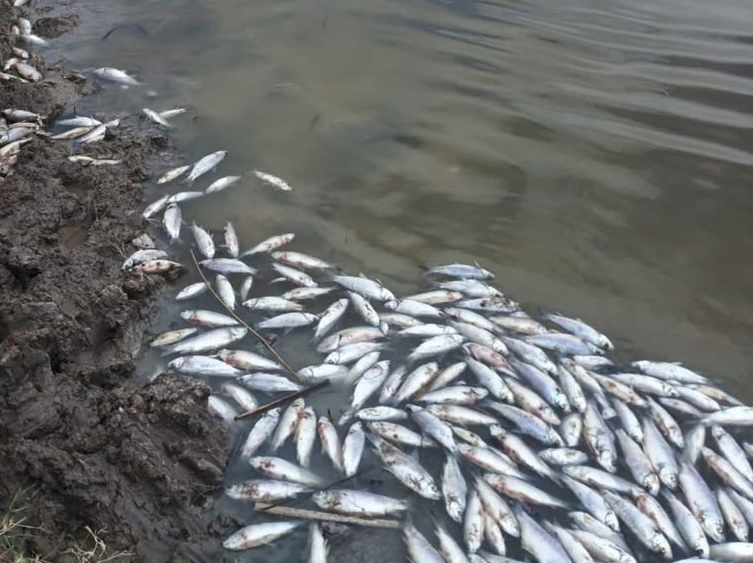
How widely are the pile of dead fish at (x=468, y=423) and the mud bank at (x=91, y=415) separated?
30 cm

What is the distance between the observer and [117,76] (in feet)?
28.9

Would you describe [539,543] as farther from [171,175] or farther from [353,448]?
[171,175]

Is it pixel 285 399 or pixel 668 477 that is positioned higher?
pixel 668 477

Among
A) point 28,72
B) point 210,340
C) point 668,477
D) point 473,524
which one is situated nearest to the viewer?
point 473,524

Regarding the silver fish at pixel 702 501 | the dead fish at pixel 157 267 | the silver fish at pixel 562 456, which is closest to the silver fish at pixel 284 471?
the silver fish at pixel 562 456

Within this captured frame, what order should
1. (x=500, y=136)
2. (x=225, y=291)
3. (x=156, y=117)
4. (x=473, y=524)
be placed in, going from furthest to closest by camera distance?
(x=156, y=117) → (x=500, y=136) → (x=225, y=291) → (x=473, y=524)

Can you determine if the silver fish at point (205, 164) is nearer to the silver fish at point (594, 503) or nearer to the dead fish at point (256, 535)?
the dead fish at point (256, 535)

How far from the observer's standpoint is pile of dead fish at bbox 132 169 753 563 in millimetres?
4648

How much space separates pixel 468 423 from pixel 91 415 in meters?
2.35

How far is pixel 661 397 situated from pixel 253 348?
9.44 feet

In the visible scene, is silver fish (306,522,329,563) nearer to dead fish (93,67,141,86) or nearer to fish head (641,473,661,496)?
fish head (641,473,661,496)

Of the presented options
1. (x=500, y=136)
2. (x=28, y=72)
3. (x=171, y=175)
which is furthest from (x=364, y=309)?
(x=28, y=72)

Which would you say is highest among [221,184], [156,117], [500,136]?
[500,136]

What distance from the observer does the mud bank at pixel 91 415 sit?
4324mm
